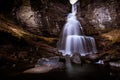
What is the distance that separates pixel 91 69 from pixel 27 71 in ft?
14.4

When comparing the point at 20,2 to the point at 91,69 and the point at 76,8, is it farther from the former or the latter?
the point at 91,69

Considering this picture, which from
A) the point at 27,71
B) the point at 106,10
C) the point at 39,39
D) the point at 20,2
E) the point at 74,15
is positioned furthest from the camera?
the point at 74,15

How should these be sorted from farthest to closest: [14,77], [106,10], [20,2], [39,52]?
1. [106,10]
2. [20,2]
3. [39,52]
4. [14,77]

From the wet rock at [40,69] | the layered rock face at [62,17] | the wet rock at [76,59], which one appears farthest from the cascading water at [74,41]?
the wet rock at [40,69]

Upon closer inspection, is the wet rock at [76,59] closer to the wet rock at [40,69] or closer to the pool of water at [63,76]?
the pool of water at [63,76]

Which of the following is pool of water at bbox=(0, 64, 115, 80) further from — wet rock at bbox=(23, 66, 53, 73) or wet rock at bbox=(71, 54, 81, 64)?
wet rock at bbox=(71, 54, 81, 64)

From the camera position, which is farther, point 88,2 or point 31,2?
point 88,2

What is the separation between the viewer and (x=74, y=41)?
1792cm

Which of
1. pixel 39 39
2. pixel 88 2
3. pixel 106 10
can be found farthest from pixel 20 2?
pixel 106 10

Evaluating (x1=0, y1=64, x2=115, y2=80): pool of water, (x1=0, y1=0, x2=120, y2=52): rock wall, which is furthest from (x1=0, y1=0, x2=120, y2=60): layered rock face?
(x1=0, y1=64, x2=115, y2=80): pool of water

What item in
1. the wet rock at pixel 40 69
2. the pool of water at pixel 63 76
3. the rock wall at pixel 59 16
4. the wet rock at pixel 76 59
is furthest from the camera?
the rock wall at pixel 59 16

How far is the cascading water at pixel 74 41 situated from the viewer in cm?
1766

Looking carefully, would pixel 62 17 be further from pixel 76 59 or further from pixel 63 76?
pixel 63 76

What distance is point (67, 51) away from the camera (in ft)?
58.1
